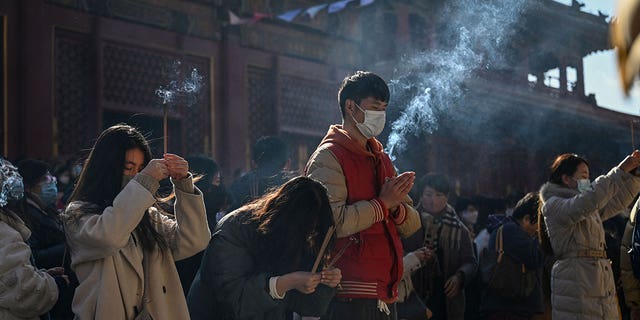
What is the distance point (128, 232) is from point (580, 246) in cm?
341

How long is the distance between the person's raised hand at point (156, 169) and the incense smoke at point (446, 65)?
4754 millimetres

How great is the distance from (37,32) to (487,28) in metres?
6.46

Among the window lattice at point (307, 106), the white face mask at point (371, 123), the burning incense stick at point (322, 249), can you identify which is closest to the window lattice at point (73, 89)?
the window lattice at point (307, 106)

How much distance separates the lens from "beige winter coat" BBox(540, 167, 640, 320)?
209 inches

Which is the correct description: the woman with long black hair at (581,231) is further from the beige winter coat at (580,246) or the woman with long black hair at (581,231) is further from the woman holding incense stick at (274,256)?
the woman holding incense stick at (274,256)

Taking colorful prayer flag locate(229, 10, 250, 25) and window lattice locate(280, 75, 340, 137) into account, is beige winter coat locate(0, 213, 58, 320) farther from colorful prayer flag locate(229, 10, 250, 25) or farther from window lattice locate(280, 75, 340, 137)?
window lattice locate(280, 75, 340, 137)

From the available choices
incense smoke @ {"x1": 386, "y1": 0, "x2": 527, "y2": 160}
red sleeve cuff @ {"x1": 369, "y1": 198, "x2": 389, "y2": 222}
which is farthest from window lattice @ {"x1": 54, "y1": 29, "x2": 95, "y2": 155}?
red sleeve cuff @ {"x1": 369, "y1": 198, "x2": 389, "y2": 222}

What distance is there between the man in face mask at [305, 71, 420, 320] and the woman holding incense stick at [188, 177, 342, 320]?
0.56 feet

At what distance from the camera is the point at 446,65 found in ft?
41.8

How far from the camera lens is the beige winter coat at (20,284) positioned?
144 inches

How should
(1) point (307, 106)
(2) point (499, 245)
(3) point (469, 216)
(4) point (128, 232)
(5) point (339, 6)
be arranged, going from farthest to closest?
(1) point (307, 106), (5) point (339, 6), (3) point (469, 216), (2) point (499, 245), (4) point (128, 232)

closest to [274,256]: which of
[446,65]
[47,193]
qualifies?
[47,193]

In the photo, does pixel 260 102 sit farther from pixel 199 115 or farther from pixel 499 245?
pixel 499 245

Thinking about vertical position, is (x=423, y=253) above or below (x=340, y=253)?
below
